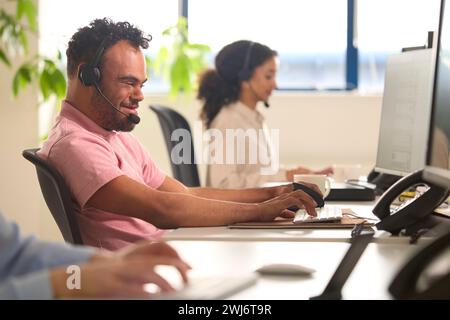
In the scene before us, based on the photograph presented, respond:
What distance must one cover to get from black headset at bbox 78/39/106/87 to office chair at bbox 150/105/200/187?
0.99m

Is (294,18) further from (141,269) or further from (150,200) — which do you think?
(141,269)

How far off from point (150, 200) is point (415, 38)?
336cm

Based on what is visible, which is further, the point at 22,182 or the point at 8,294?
the point at 22,182

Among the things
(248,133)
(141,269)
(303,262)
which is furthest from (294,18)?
(141,269)

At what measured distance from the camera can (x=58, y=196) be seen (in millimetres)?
1673

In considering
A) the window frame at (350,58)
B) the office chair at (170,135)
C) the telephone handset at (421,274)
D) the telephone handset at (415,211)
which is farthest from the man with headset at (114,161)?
the window frame at (350,58)

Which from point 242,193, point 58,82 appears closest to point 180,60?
point 58,82

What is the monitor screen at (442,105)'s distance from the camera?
1.37 metres

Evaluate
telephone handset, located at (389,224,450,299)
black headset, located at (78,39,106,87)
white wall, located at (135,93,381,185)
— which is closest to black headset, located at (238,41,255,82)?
white wall, located at (135,93,381,185)

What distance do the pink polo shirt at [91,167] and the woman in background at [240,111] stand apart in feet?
3.54

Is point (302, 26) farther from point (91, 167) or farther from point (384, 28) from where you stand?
point (91, 167)

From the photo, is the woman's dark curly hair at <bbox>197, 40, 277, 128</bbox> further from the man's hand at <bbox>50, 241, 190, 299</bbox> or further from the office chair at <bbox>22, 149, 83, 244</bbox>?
the man's hand at <bbox>50, 241, 190, 299</bbox>

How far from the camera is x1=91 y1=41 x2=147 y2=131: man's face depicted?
202 centimetres

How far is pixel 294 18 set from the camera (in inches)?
188
